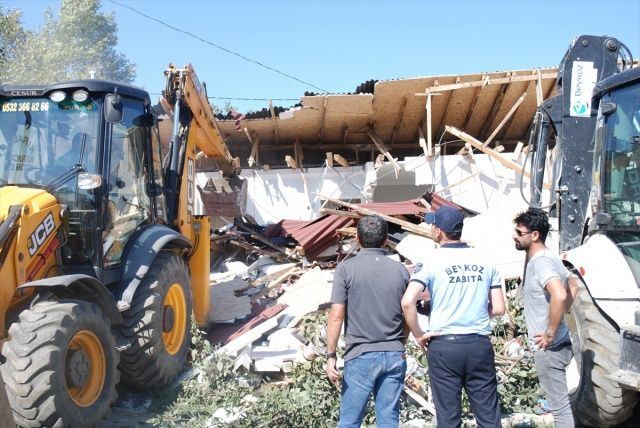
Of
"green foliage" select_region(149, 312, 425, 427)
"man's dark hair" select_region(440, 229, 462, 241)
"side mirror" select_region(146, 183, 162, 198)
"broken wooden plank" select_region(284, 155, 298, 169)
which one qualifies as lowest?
"green foliage" select_region(149, 312, 425, 427)

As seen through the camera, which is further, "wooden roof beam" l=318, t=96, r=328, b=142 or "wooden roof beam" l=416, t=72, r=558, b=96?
"wooden roof beam" l=318, t=96, r=328, b=142

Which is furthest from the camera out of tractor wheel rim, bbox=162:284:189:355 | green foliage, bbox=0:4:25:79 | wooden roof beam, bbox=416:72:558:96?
green foliage, bbox=0:4:25:79

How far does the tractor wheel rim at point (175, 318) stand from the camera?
6.09 metres

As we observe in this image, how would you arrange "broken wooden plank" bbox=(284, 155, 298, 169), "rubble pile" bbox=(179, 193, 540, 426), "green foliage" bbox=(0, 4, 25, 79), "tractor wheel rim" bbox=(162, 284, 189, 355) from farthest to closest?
"green foliage" bbox=(0, 4, 25, 79), "broken wooden plank" bbox=(284, 155, 298, 169), "tractor wheel rim" bbox=(162, 284, 189, 355), "rubble pile" bbox=(179, 193, 540, 426)

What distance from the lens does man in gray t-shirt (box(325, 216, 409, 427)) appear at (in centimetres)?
352

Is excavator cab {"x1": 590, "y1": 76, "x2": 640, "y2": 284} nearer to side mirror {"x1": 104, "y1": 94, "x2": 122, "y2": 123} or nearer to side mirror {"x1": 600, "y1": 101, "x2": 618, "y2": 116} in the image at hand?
side mirror {"x1": 600, "y1": 101, "x2": 618, "y2": 116}

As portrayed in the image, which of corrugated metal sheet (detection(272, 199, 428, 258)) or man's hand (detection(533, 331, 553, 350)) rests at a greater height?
corrugated metal sheet (detection(272, 199, 428, 258))

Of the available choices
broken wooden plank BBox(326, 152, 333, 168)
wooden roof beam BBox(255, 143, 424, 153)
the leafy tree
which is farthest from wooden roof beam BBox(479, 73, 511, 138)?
the leafy tree

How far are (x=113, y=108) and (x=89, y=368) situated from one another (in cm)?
220

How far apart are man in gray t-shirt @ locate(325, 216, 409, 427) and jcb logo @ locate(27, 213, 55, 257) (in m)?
2.54

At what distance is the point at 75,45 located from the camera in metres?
28.8

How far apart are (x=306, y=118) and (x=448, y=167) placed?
323 cm

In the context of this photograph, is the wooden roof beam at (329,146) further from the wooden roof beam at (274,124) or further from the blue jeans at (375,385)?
the blue jeans at (375,385)

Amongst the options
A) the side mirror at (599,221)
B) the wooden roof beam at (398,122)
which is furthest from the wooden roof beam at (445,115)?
the side mirror at (599,221)
